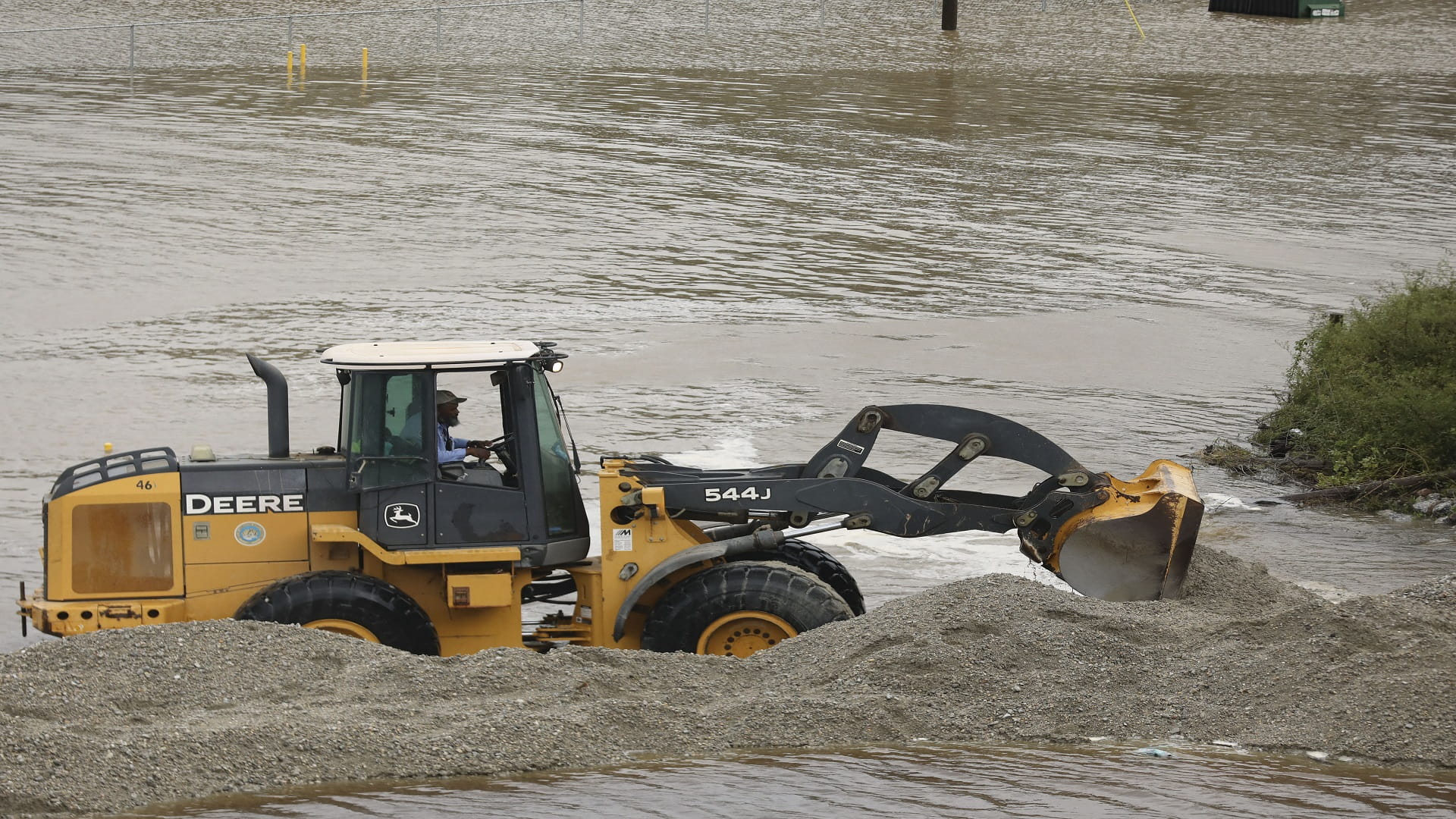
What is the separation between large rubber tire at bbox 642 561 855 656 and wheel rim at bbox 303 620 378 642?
66.9 inches

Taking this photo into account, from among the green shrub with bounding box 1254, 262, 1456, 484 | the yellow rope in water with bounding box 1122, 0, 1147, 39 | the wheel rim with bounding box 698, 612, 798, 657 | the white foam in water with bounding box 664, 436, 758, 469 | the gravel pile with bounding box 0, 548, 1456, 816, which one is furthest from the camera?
the yellow rope in water with bounding box 1122, 0, 1147, 39

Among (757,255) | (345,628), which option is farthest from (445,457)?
(757,255)

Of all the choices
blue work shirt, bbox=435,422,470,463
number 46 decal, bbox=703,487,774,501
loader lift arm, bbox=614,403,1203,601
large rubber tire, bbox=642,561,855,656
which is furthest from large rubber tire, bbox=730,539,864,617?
blue work shirt, bbox=435,422,470,463

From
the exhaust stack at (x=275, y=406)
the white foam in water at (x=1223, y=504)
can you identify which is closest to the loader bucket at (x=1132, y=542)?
the exhaust stack at (x=275, y=406)

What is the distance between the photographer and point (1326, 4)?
66.2 m

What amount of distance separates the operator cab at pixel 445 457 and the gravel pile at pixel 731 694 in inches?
37.9

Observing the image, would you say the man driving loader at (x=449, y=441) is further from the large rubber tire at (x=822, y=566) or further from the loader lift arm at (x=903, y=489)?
the large rubber tire at (x=822, y=566)

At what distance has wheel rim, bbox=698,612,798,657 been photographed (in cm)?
1058

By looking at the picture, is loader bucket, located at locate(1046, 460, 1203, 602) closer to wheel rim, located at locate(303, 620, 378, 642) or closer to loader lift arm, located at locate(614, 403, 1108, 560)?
loader lift arm, located at locate(614, 403, 1108, 560)

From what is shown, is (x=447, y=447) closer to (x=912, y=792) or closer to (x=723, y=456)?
(x=912, y=792)

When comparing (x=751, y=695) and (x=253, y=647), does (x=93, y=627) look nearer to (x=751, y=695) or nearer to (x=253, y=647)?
(x=253, y=647)

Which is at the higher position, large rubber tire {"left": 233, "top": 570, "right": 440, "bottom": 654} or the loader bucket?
the loader bucket

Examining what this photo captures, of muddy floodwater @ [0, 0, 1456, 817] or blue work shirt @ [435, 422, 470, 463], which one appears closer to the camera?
blue work shirt @ [435, 422, 470, 463]

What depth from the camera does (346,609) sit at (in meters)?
10.3
